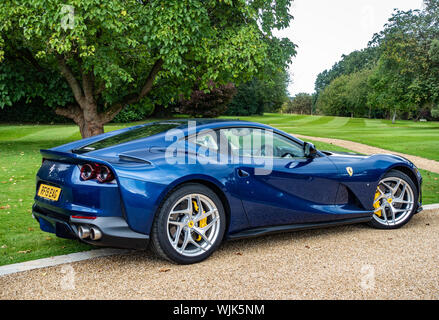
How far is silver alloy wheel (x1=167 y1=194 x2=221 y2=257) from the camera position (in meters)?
4.06

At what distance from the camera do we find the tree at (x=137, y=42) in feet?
37.1

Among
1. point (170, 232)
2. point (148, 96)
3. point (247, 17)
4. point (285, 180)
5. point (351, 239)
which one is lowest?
point (351, 239)

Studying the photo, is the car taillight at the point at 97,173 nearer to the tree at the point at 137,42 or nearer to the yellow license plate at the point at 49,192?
the yellow license plate at the point at 49,192

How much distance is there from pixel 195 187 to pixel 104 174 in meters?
0.83

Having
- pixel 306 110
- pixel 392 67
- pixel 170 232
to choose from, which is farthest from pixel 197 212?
pixel 306 110

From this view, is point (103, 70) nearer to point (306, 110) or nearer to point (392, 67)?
point (392, 67)

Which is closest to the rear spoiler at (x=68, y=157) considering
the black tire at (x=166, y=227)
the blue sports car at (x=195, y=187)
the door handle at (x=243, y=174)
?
the blue sports car at (x=195, y=187)

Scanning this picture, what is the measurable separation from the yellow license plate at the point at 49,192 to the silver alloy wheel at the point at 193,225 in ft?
3.41

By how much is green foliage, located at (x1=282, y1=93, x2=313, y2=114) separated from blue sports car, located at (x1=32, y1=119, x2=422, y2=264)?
110 meters

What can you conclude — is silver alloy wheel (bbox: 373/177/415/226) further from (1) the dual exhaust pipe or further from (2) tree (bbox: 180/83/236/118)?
(2) tree (bbox: 180/83/236/118)

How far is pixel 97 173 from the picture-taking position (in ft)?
12.5

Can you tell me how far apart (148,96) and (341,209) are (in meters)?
13.8

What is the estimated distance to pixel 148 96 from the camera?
17.8m
